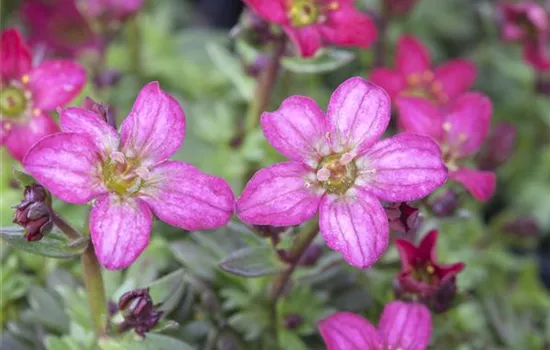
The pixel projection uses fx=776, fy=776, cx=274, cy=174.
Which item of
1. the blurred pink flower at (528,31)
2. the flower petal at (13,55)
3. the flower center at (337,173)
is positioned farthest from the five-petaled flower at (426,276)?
the blurred pink flower at (528,31)

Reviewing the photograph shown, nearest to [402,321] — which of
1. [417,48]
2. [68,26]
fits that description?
[417,48]

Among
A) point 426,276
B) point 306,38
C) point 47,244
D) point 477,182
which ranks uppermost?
point 306,38

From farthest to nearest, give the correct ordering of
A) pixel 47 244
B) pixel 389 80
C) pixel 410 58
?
1. pixel 410 58
2. pixel 389 80
3. pixel 47 244

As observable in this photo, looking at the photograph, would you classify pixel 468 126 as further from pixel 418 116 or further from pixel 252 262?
pixel 252 262

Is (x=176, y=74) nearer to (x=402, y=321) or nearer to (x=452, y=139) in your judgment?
(x=452, y=139)

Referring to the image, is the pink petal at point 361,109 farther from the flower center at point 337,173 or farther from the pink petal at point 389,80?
the pink petal at point 389,80

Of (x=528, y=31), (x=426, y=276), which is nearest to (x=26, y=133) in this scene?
(x=426, y=276)

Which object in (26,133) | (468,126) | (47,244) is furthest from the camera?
(468,126)
